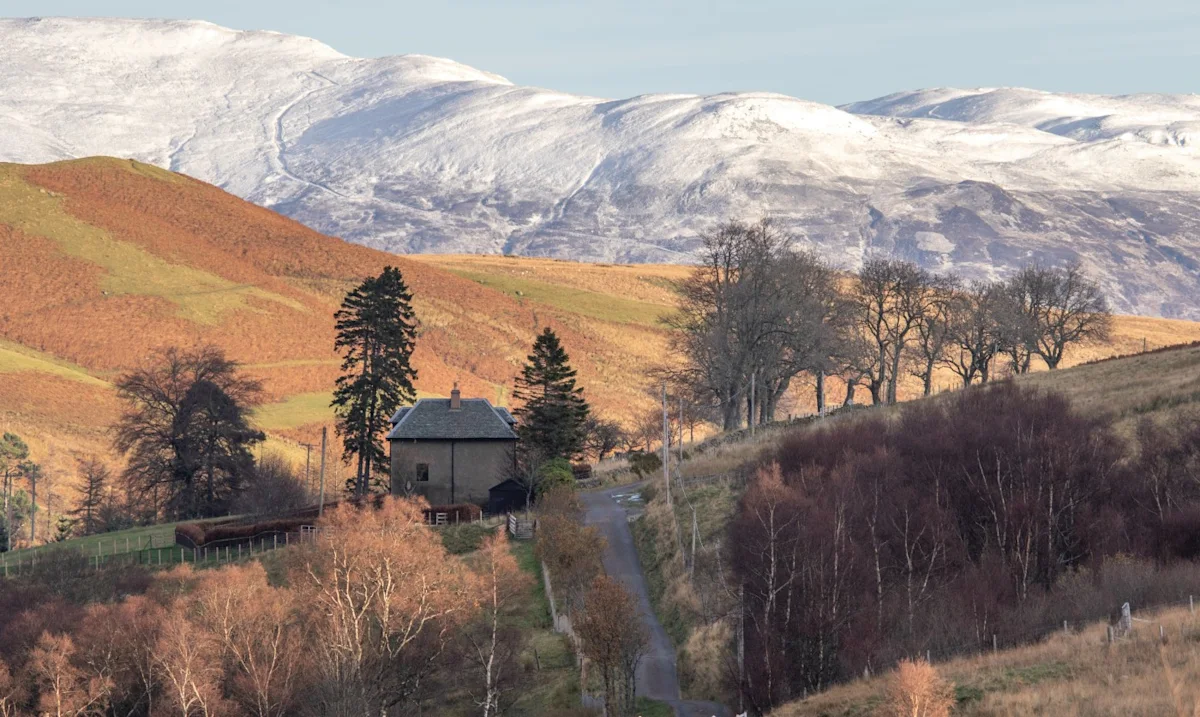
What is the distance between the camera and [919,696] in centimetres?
2978

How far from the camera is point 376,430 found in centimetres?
8425

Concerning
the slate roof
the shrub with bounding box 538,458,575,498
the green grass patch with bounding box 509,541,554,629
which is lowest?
the green grass patch with bounding box 509,541,554,629

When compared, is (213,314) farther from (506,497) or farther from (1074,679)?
(1074,679)

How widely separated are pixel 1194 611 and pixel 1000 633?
663 centimetres

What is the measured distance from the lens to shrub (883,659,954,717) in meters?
29.9

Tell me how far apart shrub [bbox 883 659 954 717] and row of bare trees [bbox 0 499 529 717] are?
18.8m

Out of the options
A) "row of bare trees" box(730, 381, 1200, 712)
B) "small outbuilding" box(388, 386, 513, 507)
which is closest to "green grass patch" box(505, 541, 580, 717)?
"row of bare trees" box(730, 381, 1200, 712)

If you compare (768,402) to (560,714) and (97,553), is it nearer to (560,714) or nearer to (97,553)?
(97,553)

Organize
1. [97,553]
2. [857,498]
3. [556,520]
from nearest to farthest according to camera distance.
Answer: [857,498] → [556,520] → [97,553]

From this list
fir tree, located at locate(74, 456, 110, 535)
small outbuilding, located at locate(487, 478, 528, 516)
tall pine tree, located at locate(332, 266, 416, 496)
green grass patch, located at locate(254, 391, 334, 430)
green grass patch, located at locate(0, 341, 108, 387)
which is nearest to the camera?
small outbuilding, located at locate(487, 478, 528, 516)

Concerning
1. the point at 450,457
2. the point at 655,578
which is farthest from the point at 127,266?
the point at 655,578

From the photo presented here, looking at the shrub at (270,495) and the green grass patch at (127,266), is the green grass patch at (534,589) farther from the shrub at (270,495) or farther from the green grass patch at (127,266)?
the green grass patch at (127,266)

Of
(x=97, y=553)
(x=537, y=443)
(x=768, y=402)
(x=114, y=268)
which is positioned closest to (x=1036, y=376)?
(x=768, y=402)

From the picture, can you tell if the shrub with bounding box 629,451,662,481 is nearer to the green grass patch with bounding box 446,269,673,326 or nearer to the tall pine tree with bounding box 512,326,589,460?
the tall pine tree with bounding box 512,326,589,460
